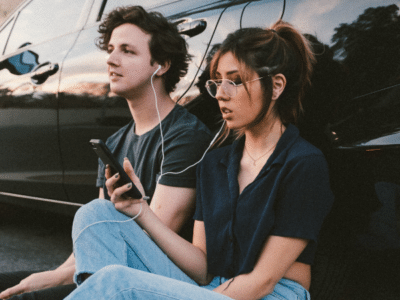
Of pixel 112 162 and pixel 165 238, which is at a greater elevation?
pixel 112 162

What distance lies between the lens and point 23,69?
9.77 ft

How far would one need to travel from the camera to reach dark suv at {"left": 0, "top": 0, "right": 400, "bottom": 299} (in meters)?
1.44

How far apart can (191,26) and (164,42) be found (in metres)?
0.15

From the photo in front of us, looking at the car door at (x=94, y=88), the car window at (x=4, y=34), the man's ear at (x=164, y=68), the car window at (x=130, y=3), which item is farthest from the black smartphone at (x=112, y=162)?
the car window at (x=4, y=34)

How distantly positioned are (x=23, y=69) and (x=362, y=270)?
246 centimetres

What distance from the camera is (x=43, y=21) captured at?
3162mm

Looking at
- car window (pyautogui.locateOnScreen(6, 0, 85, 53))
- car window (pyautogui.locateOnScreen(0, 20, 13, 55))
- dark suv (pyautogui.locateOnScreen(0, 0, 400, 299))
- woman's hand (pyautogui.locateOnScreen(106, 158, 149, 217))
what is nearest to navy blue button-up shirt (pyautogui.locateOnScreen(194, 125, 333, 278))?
dark suv (pyautogui.locateOnScreen(0, 0, 400, 299))

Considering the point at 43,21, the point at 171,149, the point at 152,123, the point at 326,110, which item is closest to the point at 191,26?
the point at 152,123

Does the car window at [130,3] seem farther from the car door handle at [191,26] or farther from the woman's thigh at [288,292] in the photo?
the woman's thigh at [288,292]

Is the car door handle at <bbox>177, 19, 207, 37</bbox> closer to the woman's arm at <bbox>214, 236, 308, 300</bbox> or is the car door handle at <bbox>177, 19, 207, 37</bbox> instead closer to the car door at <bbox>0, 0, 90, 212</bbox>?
the car door at <bbox>0, 0, 90, 212</bbox>

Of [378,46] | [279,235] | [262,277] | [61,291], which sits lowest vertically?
[61,291]

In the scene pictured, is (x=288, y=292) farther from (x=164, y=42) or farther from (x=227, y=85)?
(x=164, y=42)

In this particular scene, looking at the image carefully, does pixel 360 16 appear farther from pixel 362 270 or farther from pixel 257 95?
pixel 362 270

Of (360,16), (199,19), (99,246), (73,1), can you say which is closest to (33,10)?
(73,1)
